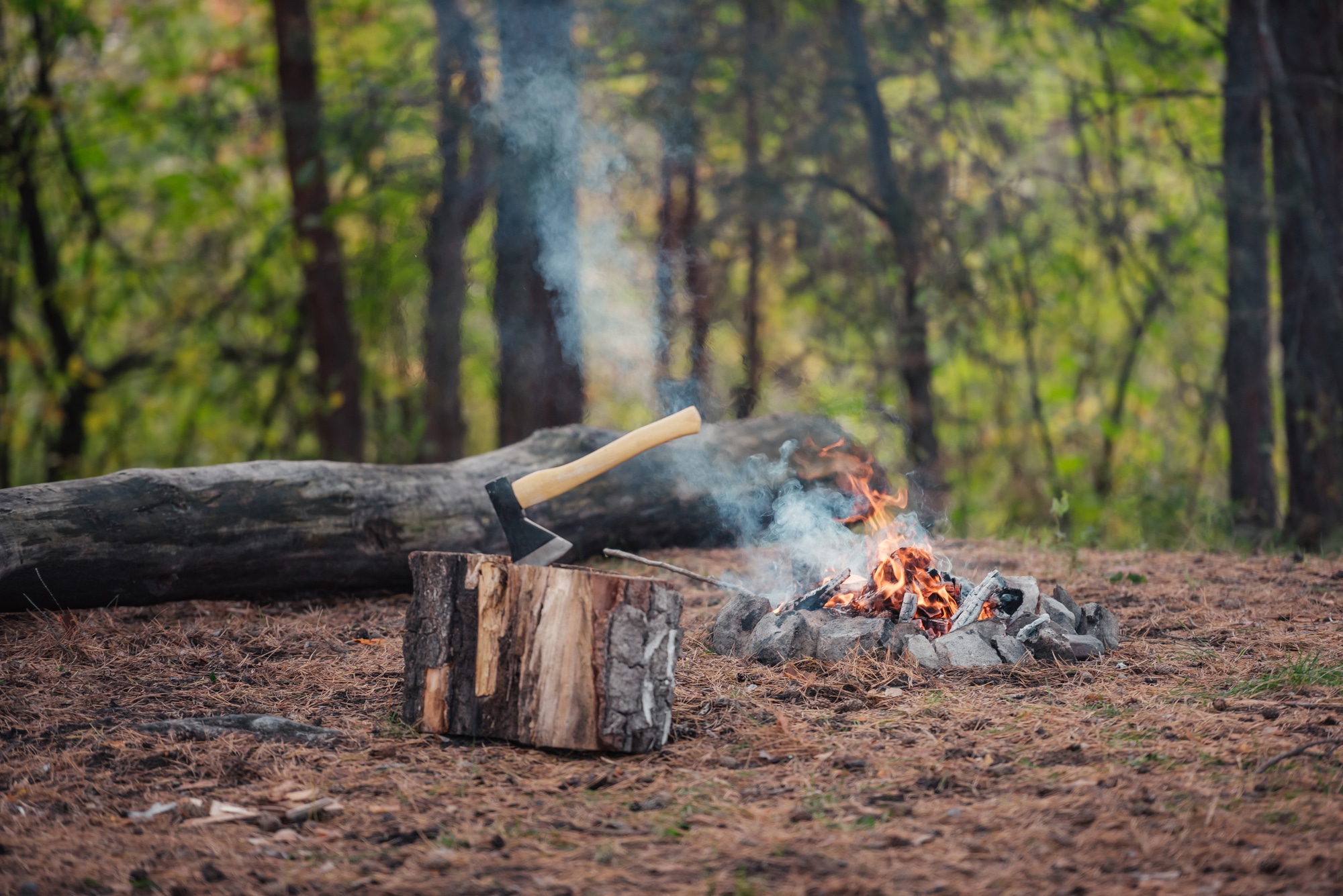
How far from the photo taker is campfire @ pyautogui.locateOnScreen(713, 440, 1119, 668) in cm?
404

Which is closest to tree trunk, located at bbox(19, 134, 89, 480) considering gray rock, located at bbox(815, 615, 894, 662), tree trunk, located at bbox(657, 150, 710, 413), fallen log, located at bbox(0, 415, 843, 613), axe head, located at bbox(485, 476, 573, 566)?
tree trunk, located at bbox(657, 150, 710, 413)

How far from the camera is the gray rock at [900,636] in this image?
4.09 metres

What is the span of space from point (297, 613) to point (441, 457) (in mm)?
5405

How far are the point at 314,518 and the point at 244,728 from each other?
1.89m

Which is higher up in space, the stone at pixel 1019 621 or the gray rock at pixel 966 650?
the stone at pixel 1019 621

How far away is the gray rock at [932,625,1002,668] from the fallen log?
8.77ft

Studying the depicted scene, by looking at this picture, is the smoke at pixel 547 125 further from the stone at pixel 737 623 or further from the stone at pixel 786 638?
the stone at pixel 786 638


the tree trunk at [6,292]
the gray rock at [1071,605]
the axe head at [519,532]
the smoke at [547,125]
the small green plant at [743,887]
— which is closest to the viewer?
the small green plant at [743,887]

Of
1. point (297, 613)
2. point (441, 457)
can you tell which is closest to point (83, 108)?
point (441, 457)

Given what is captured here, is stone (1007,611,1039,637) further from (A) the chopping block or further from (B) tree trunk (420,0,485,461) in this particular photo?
(B) tree trunk (420,0,485,461)

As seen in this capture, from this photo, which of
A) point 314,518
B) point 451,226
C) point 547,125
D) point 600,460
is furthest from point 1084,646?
point 451,226

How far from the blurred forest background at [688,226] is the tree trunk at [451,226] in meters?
0.04

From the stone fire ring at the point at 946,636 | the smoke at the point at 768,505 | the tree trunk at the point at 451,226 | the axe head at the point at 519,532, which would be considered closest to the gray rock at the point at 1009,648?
the stone fire ring at the point at 946,636

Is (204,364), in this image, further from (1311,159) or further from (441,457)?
(1311,159)
